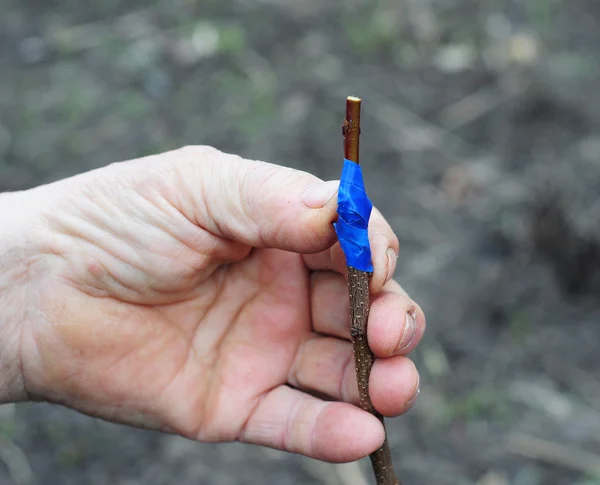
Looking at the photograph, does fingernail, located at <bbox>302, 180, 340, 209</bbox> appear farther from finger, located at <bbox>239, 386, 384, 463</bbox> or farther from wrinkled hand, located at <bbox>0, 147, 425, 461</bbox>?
finger, located at <bbox>239, 386, 384, 463</bbox>

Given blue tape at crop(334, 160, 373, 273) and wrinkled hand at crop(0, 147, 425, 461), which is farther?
wrinkled hand at crop(0, 147, 425, 461)

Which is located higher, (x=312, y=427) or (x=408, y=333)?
(x=408, y=333)

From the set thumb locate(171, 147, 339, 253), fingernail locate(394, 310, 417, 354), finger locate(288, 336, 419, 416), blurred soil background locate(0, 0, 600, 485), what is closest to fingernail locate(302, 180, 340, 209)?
thumb locate(171, 147, 339, 253)

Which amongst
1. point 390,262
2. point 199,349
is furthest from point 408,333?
point 199,349

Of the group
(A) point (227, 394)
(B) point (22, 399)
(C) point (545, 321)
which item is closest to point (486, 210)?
(C) point (545, 321)

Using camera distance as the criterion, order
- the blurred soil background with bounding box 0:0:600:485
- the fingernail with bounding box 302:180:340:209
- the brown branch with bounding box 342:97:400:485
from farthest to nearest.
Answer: the blurred soil background with bounding box 0:0:600:485
the fingernail with bounding box 302:180:340:209
the brown branch with bounding box 342:97:400:485

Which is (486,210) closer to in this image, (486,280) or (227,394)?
(486,280)

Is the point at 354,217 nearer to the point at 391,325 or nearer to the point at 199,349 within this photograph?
the point at 391,325
